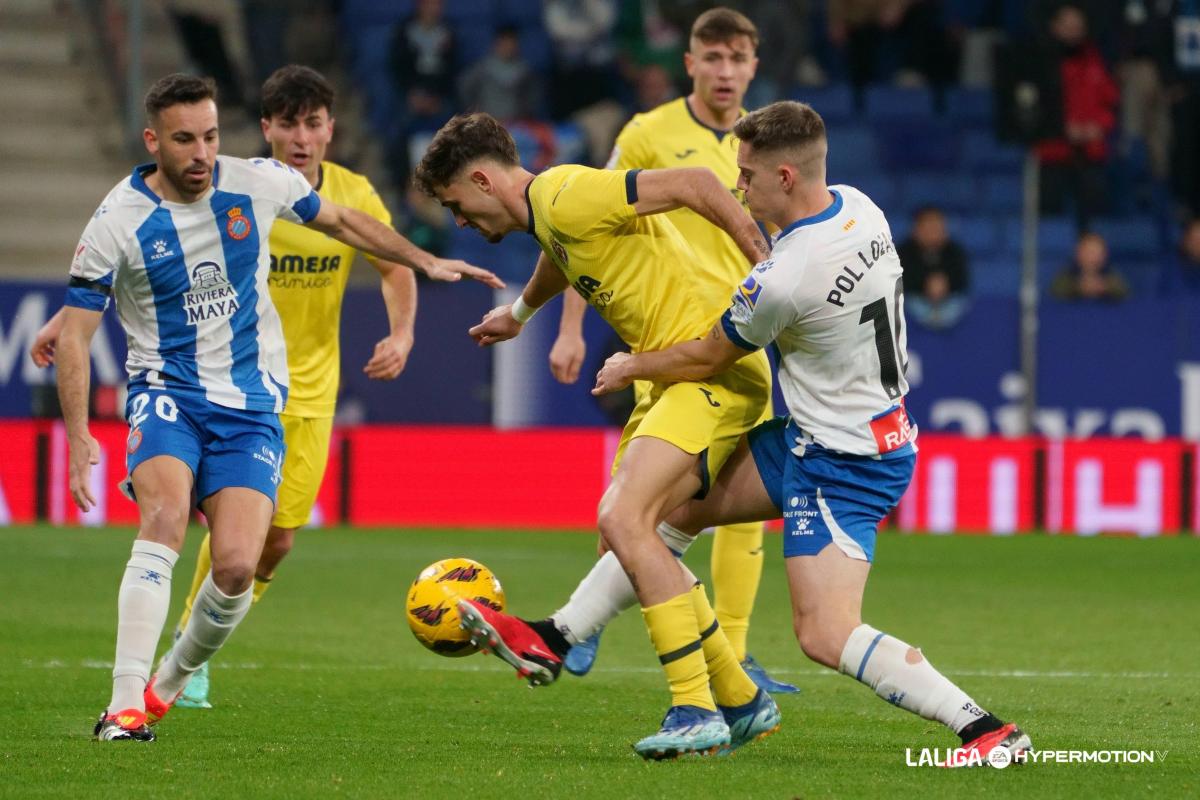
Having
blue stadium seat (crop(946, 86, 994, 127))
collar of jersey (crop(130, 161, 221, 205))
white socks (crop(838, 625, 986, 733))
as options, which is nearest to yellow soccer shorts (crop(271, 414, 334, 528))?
collar of jersey (crop(130, 161, 221, 205))

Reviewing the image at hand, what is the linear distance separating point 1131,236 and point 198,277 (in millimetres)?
13954

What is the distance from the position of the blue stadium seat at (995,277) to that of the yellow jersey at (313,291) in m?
10.9

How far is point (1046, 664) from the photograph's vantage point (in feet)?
26.6

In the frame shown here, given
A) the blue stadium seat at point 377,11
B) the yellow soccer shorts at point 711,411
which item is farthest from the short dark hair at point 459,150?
the blue stadium seat at point 377,11

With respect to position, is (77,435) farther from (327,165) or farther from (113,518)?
(113,518)

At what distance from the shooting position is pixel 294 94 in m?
7.31

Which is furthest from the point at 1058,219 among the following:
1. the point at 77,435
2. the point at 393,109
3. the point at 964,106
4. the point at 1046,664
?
the point at 77,435

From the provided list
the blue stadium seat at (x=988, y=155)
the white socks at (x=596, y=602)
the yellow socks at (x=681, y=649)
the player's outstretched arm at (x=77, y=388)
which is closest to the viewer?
the yellow socks at (x=681, y=649)

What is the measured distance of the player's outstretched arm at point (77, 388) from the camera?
6004mm

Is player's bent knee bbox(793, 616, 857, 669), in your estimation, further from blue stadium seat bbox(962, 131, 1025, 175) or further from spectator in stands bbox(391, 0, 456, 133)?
blue stadium seat bbox(962, 131, 1025, 175)

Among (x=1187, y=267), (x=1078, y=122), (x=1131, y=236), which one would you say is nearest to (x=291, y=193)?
(x=1187, y=267)

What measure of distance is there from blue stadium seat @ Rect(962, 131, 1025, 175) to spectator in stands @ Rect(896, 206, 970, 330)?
3559 mm

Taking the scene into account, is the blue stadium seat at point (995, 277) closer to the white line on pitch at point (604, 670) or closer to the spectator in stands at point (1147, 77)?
the spectator in stands at point (1147, 77)

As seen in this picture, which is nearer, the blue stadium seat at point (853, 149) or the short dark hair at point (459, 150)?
the short dark hair at point (459, 150)
